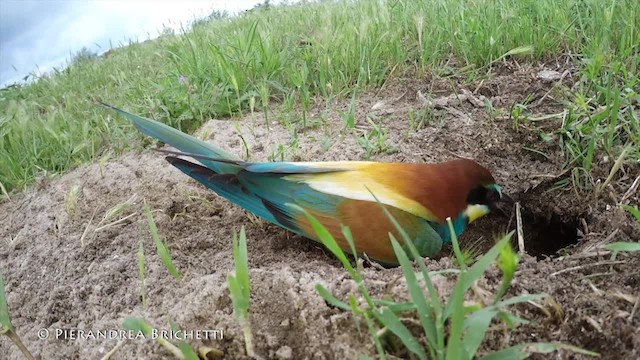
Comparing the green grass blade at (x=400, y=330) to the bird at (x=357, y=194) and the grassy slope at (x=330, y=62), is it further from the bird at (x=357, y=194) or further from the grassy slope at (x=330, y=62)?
the grassy slope at (x=330, y=62)

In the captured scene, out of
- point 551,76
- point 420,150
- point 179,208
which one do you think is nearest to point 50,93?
point 179,208

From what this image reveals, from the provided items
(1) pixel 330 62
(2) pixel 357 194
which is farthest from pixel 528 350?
(1) pixel 330 62

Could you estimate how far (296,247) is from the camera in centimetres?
188

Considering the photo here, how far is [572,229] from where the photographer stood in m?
2.12

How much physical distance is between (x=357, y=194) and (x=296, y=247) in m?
0.28

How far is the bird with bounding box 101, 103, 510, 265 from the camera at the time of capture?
176 cm

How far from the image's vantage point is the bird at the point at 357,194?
5.78 feet

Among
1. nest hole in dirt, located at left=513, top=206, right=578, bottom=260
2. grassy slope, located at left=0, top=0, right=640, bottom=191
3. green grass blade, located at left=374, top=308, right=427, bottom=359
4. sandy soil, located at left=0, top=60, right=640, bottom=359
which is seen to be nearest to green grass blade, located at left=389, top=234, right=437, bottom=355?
green grass blade, located at left=374, top=308, right=427, bottom=359

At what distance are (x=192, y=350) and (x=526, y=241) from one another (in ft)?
4.98

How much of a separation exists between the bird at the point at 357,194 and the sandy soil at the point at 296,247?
4.3 inches

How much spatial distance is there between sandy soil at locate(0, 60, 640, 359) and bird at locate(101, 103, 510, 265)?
0.11 metres

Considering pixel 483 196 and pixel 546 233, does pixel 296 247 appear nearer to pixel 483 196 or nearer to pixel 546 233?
pixel 483 196

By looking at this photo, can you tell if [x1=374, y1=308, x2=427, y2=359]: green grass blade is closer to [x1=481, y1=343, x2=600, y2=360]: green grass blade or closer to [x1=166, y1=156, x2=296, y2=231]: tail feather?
[x1=481, y1=343, x2=600, y2=360]: green grass blade

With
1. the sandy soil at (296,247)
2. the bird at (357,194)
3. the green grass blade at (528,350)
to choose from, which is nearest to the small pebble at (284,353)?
the sandy soil at (296,247)
